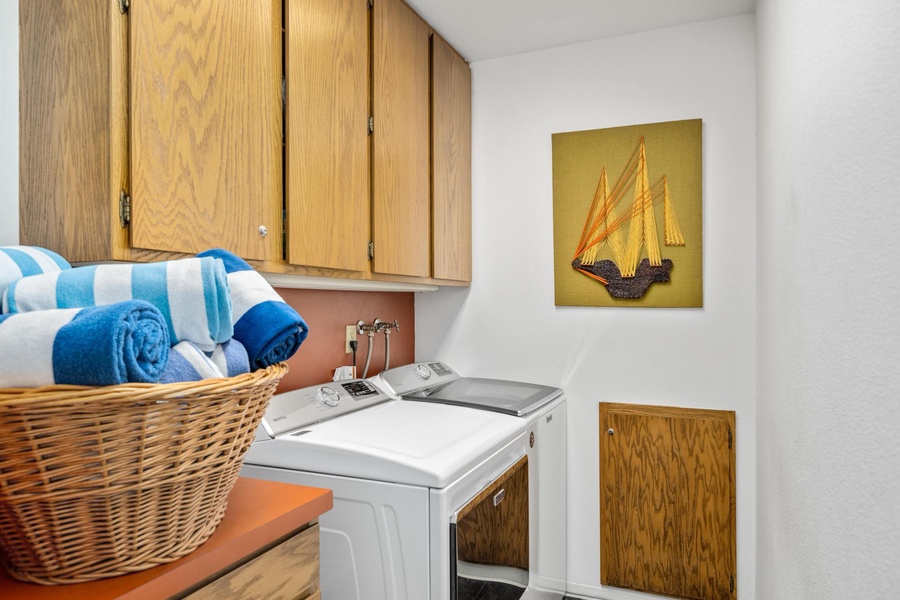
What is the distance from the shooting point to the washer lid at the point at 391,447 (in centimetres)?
133

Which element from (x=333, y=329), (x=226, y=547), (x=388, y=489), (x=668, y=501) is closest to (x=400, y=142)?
(x=333, y=329)

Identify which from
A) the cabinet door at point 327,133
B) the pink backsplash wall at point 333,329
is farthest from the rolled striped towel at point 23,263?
the pink backsplash wall at point 333,329

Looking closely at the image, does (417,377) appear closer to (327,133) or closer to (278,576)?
(327,133)

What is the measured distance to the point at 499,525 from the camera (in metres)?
1.66

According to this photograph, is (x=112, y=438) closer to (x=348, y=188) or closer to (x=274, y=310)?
(x=274, y=310)

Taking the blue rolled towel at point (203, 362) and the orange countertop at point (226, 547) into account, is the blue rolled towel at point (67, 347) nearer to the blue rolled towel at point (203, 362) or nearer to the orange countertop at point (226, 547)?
the blue rolled towel at point (203, 362)

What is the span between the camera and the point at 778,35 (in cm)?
141

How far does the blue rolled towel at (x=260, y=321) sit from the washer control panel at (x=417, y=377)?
1.35 m

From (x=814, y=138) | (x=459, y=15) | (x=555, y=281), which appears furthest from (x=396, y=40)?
(x=814, y=138)

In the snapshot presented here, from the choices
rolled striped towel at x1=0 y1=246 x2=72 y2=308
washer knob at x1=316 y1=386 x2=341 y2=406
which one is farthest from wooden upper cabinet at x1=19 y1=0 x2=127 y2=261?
washer knob at x1=316 y1=386 x2=341 y2=406

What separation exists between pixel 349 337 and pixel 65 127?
1.28 m

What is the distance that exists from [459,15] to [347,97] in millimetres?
729

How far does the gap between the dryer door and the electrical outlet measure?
0.80 meters

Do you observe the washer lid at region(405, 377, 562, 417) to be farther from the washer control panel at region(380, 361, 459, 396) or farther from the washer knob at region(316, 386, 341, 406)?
the washer knob at region(316, 386, 341, 406)
